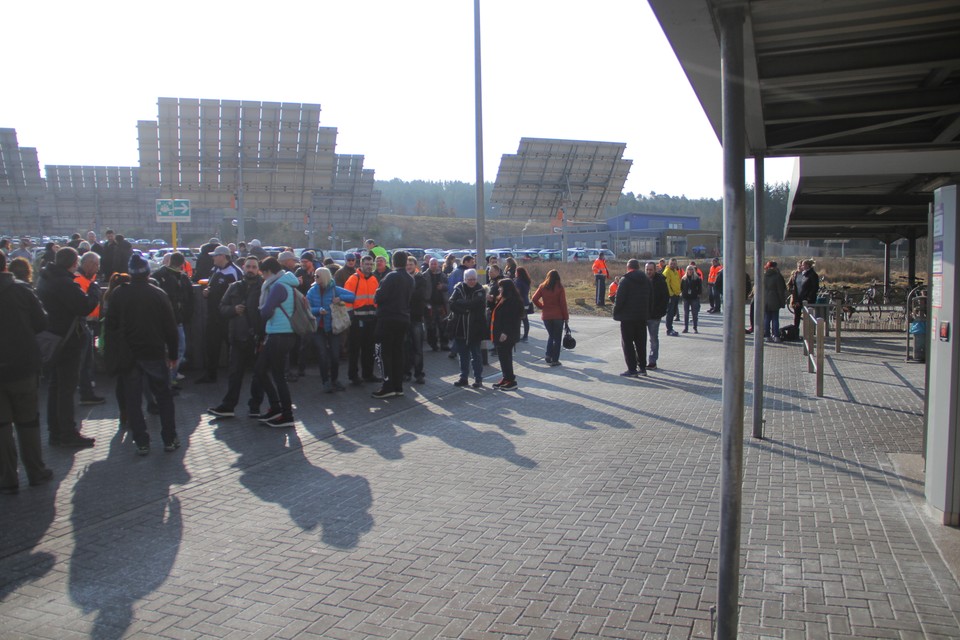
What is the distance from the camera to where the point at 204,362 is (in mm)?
12688

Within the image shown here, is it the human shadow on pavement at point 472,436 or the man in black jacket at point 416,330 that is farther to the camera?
the man in black jacket at point 416,330

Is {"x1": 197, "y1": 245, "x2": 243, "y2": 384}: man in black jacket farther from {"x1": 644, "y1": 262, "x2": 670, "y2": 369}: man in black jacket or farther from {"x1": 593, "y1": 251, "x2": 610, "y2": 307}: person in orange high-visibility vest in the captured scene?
{"x1": 593, "y1": 251, "x2": 610, "y2": 307}: person in orange high-visibility vest

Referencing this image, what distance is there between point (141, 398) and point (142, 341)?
1.98 ft

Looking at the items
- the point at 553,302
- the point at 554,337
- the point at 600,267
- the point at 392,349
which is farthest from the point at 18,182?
the point at 392,349

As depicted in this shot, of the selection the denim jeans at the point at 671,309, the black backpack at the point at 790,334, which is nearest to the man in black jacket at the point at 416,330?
the denim jeans at the point at 671,309

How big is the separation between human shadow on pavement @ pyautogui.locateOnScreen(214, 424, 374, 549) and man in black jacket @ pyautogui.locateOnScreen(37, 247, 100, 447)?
1.52 meters

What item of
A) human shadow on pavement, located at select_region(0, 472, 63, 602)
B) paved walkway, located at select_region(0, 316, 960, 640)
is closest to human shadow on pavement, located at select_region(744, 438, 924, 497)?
paved walkway, located at select_region(0, 316, 960, 640)

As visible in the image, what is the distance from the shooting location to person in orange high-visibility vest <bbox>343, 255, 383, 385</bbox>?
1189 centimetres

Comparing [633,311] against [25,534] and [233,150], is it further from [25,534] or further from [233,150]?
[233,150]

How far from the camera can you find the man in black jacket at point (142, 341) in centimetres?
781

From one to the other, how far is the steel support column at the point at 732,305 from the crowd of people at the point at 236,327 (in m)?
5.96

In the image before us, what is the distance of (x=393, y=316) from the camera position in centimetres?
1074

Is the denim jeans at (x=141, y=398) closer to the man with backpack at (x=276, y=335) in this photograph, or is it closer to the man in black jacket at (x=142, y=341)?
the man in black jacket at (x=142, y=341)

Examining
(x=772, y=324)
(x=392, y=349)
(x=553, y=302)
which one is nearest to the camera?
(x=392, y=349)
